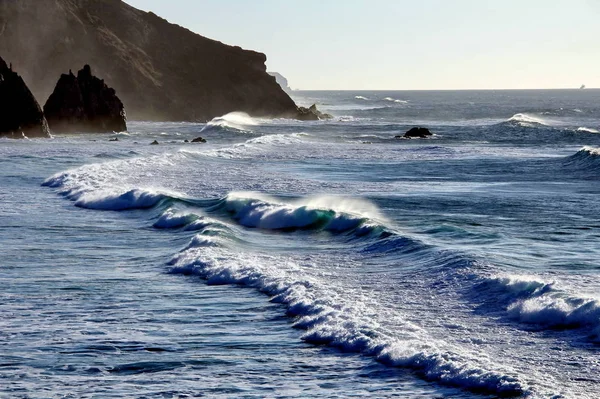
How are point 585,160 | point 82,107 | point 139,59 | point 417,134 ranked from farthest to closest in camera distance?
point 139,59 < point 82,107 < point 417,134 < point 585,160

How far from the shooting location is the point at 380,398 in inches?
402

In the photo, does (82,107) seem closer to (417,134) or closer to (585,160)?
(417,134)

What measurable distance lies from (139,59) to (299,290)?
398 ft

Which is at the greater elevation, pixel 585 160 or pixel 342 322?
pixel 585 160

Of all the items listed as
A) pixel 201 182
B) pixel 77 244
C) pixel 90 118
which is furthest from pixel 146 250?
pixel 90 118

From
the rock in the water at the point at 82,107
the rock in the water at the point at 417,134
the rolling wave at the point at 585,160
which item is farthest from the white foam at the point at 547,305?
the rock in the water at the point at 82,107

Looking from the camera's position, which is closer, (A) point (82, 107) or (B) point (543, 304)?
(B) point (543, 304)

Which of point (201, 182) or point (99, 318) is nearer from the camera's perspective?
point (99, 318)

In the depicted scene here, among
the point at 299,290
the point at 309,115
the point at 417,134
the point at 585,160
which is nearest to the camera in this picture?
the point at 299,290

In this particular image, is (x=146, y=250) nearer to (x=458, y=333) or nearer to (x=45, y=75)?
(x=458, y=333)

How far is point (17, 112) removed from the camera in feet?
227

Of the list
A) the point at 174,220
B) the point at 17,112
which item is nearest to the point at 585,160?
the point at 174,220

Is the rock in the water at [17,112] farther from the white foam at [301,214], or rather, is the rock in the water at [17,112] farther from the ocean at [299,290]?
the white foam at [301,214]

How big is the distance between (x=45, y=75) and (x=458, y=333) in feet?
375
